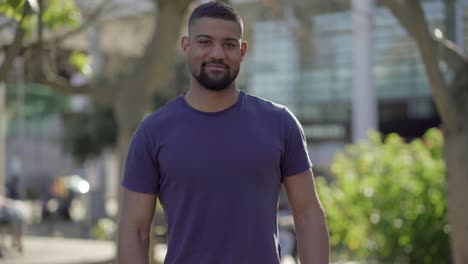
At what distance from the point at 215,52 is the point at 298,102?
129 feet

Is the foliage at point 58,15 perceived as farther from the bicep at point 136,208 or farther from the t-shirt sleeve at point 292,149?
the t-shirt sleeve at point 292,149

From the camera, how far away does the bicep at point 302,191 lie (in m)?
Result: 3.16

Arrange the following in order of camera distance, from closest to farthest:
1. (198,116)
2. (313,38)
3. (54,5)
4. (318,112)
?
(198,116) → (54,5) → (313,38) → (318,112)

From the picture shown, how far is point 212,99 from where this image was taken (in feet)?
10.2

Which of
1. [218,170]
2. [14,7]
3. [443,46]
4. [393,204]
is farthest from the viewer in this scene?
[393,204]

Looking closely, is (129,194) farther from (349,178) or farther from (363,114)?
(363,114)

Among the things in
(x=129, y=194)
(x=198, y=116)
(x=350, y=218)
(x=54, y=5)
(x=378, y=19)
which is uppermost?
(x=378, y=19)

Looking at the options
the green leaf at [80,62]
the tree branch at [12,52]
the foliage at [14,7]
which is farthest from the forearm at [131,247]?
the green leaf at [80,62]

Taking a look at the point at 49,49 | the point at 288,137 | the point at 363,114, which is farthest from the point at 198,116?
the point at 363,114

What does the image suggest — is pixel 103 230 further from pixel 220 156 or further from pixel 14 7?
pixel 220 156

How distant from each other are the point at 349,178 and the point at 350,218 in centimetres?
52

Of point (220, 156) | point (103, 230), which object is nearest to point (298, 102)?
point (103, 230)

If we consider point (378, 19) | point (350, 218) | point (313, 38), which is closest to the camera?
point (350, 218)

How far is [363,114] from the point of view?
88.6 feet
